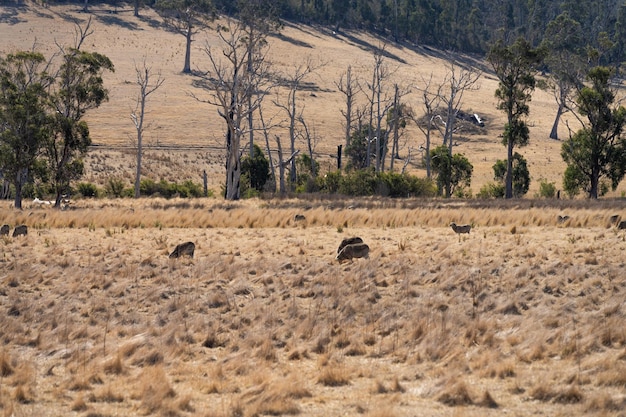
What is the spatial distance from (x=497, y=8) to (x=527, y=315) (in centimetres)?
15043

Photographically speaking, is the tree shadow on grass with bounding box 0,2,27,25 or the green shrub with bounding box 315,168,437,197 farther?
the tree shadow on grass with bounding box 0,2,27,25

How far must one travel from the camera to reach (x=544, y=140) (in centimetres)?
8219

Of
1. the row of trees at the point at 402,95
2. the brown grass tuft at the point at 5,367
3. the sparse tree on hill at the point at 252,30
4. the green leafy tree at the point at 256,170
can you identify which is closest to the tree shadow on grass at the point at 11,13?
the row of trees at the point at 402,95

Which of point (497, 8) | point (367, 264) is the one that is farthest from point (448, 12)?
point (367, 264)

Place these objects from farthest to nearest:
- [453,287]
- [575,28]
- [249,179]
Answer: [575,28]
[249,179]
[453,287]

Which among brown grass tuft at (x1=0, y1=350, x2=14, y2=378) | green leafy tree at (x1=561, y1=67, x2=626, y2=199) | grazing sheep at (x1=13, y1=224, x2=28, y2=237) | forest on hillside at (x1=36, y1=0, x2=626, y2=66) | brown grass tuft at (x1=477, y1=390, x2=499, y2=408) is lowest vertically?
brown grass tuft at (x1=0, y1=350, x2=14, y2=378)

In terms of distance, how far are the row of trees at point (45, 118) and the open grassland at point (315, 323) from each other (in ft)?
40.2

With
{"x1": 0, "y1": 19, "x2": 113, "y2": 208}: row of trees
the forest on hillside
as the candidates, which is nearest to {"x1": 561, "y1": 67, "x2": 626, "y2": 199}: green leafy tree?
{"x1": 0, "y1": 19, "x2": 113, "y2": 208}: row of trees

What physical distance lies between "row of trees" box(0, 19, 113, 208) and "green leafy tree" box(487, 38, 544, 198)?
64.7ft

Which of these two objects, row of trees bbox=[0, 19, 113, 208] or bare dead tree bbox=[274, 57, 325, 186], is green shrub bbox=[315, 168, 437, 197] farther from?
row of trees bbox=[0, 19, 113, 208]

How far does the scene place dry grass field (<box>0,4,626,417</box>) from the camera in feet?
35.1

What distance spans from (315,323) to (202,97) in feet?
241

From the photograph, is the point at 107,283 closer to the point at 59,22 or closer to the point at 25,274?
the point at 25,274

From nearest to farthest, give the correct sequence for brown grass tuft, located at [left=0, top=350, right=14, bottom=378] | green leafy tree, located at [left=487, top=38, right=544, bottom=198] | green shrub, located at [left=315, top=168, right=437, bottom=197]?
brown grass tuft, located at [left=0, top=350, right=14, bottom=378] < green leafy tree, located at [left=487, top=38, right=544, bottom=198] < green shrub, located at [left=315, top=168, right=437, bottom=197]
